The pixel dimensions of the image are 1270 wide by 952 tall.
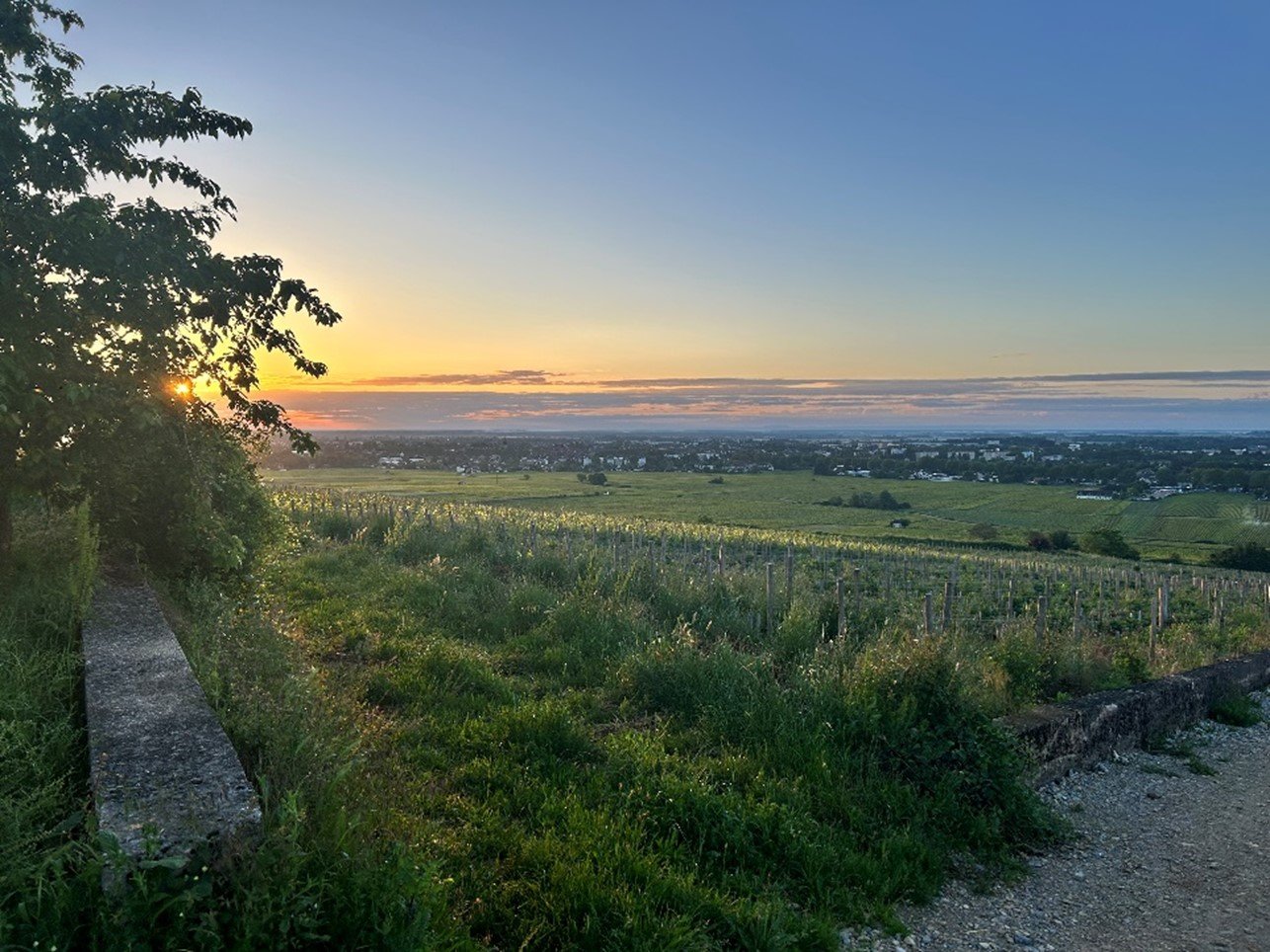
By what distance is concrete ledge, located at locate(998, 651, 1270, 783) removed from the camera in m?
6.04

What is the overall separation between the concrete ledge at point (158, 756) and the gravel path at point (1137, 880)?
2.89 metres

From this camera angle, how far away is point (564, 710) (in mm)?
5789

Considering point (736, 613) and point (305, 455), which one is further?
point (736, 613)

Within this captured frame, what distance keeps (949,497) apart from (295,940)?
93.6 meters

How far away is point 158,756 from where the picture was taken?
3324 mm

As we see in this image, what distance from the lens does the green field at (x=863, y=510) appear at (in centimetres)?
6041

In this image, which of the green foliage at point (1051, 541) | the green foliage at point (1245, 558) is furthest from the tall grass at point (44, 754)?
the green foliage at point (1245, 558)

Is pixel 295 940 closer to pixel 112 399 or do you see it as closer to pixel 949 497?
pixel 112 399

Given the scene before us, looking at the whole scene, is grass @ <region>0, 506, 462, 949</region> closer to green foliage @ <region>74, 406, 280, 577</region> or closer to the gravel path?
the gravel path

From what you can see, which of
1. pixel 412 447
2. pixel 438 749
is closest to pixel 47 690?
pixel 438 749

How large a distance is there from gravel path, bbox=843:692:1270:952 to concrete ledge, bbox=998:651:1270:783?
0.63ft

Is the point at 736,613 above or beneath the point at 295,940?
beneath

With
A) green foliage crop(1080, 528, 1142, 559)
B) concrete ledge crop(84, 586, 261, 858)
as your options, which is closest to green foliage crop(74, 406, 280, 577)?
concrete ledge crop(84, 586, 261, 858)

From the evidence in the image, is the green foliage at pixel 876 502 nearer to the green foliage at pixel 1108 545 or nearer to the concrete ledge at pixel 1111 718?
the green foliage at pixel 1108 545
